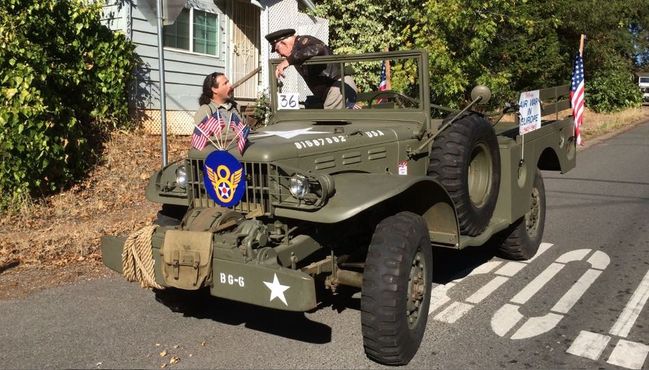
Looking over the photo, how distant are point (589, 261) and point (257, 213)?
3550 millimetres

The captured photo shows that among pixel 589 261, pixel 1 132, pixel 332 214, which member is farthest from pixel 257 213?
pixel 1 132

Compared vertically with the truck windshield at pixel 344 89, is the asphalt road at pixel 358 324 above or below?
below

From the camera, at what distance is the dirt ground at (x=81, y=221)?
5.23m

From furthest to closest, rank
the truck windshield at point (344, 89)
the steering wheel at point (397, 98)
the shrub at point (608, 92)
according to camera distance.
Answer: the shrub at point (608, 92) → the steering wheel at point (397, 98) → the truck windshield at point (344, 89)

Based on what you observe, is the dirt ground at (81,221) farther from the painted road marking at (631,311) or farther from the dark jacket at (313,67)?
the painted road marking at (631,311)

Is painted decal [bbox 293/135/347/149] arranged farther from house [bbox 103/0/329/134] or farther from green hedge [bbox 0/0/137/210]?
house [bbox 103/0/329/134]

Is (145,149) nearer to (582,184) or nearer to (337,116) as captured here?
(337,116)

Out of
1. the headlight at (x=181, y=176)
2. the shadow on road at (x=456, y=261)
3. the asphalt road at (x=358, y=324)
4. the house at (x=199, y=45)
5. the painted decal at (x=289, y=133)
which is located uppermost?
the house at (x=199, y=45)

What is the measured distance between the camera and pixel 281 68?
5016mm

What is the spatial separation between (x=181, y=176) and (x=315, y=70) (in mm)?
1617

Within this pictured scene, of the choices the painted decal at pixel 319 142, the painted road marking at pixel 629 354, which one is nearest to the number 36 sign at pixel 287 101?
the painted decal at pixel 319 142

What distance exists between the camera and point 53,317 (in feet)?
14.0

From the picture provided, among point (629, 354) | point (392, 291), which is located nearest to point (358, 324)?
point (392, 291)

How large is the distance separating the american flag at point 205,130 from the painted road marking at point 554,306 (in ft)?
7.45
